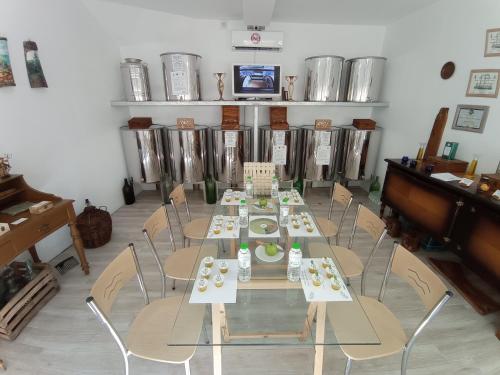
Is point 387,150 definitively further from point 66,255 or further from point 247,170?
point 66,255

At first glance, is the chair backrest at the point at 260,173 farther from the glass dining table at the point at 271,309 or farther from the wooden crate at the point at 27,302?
the wooden crate at the point at 27,302

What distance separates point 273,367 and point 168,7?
3.93 metres

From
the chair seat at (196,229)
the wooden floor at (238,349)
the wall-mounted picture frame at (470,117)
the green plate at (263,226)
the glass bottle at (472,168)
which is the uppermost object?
the wall-mounted picture frame at (470,117)

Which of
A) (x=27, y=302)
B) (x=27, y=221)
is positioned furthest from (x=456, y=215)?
(x=27, y=302)

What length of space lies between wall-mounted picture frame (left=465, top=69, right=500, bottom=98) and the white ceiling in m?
1.10

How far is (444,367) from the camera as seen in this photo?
5.01 ft

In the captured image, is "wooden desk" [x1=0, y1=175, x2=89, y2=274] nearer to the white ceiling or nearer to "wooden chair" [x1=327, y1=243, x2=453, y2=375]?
"wooden chair" [x1=327, y1=243, x2=453, y2=375]

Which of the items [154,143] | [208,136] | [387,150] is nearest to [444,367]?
[387,150]

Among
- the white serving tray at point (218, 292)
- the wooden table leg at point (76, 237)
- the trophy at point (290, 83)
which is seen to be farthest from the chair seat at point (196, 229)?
the trophy at point (290, 83)

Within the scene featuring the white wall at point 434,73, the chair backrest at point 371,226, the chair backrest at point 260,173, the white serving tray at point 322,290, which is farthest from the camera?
the chair backrest at point 260,173

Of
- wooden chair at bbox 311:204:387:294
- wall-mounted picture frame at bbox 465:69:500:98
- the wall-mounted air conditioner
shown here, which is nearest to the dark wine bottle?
the wall-mounted air conditioner

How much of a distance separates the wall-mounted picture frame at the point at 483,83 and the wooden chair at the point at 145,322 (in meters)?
2.94

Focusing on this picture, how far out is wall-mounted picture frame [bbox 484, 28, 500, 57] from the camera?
2.12 m

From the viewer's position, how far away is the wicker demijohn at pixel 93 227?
8.54 feet
